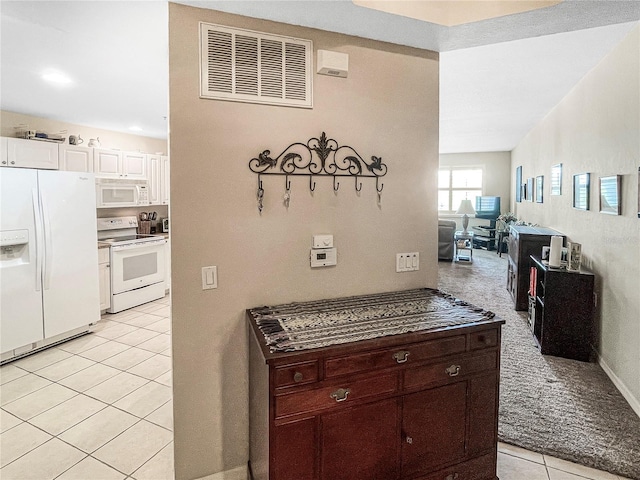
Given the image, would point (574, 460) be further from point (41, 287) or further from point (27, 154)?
point (27, 154)

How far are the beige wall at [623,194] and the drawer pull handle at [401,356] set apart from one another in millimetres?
1999

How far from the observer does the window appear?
10719 millimetres

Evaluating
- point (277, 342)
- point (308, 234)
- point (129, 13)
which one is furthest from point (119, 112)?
point (277, 342)

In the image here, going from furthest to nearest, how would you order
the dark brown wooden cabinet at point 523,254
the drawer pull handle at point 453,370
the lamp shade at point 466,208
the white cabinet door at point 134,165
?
the lamp shade at point 466,208 → the white cabinet door at point 134,165 → the dark brown wooden cabinet at point 523,254 → the drawer pull handle at point 453,370

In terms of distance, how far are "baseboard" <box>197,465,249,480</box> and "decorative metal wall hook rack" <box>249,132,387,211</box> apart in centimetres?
137

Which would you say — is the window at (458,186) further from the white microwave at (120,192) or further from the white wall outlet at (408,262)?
the white wall outlet at (408,262)

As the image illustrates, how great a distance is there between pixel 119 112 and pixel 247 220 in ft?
11.0

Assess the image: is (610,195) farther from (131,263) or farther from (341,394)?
(131,263)

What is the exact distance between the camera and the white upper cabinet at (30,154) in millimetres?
3967

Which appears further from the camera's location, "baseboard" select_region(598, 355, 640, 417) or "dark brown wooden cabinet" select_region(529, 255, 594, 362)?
"dark brown wooden cabinet" select_region(529, 255, 594, 362)

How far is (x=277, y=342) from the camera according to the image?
4.91 ft

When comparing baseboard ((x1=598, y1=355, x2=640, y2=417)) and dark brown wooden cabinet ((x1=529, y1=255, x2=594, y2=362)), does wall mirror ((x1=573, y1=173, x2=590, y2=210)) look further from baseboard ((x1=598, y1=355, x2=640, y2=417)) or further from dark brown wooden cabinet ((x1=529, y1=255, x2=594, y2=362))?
baseboard ((x1=598, y1=355, x2=640, y2=417))

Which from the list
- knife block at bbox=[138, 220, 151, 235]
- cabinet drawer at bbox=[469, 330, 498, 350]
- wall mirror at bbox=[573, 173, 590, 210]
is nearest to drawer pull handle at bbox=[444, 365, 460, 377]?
cabinet drawer at bbox=[469, 330, 498, 350]

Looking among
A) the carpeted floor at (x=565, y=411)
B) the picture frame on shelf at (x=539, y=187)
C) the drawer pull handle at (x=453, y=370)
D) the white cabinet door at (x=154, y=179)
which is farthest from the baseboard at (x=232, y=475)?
the picture frame on shelf at (x=539, y=187)
